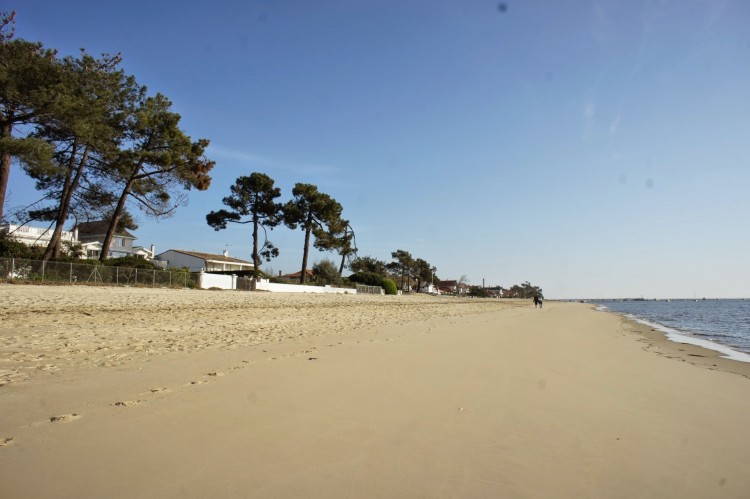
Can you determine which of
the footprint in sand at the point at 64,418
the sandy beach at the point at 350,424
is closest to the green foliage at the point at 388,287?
the sandy beach at the point at 350,424

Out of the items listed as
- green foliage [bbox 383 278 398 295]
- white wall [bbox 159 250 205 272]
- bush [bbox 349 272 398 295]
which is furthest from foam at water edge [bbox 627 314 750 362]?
white wall [bbox 159 250 205 272]

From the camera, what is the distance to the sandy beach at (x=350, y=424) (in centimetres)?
280

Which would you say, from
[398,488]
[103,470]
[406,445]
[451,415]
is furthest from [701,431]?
[103,470]

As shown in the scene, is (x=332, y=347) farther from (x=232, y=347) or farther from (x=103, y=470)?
(x=103, y=470)

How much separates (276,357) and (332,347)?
1.61 meters

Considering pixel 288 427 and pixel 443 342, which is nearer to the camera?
pixel 288 427

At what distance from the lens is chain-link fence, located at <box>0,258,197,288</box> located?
Answer: 833 inches

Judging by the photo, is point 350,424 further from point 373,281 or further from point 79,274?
point 373,281

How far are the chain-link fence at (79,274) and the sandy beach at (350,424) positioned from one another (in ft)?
55.8

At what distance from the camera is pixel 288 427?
376 centimetres

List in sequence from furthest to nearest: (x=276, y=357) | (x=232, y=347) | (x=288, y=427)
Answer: (x=232, y=347) < (x=276, y=357) < (x=288, y=427)

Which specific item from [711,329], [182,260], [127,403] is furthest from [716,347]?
[182,260]

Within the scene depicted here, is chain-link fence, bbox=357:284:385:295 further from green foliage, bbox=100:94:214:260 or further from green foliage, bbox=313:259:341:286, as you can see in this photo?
green foliage, bbox=100:94:214:260

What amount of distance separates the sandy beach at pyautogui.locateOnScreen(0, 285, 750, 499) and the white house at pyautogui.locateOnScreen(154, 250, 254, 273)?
57.6 meters
